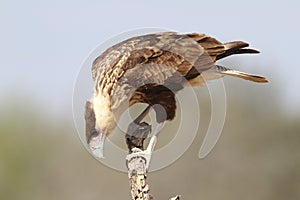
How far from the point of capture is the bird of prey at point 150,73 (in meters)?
7.67

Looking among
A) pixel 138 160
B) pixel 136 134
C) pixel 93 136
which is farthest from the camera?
pixel 136 134

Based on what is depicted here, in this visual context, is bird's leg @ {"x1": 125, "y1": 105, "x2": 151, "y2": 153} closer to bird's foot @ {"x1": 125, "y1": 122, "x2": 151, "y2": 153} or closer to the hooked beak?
bird's foot @ {"x1": 125, "y1": 122, "x2": 151, "y2": 153}

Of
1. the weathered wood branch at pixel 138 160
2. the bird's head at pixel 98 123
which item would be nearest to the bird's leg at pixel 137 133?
the weathered wood branch at pixel 138 160

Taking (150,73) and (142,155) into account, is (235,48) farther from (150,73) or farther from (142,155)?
(142,155)

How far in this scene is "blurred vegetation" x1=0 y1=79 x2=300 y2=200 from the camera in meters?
23.1

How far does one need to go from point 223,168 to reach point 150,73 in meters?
15.5

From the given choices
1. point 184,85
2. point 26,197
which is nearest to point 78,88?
point 184,85

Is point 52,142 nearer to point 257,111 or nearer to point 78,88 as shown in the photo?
point 257,111

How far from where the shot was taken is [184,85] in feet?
28.5

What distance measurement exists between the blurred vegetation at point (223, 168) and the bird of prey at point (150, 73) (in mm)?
12229

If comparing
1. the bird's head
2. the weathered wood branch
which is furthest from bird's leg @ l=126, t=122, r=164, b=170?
the bird's head

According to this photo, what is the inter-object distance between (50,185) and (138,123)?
64.7ft

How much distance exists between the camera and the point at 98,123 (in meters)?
7.56

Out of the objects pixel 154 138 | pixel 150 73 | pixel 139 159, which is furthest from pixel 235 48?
pixel 139 159
